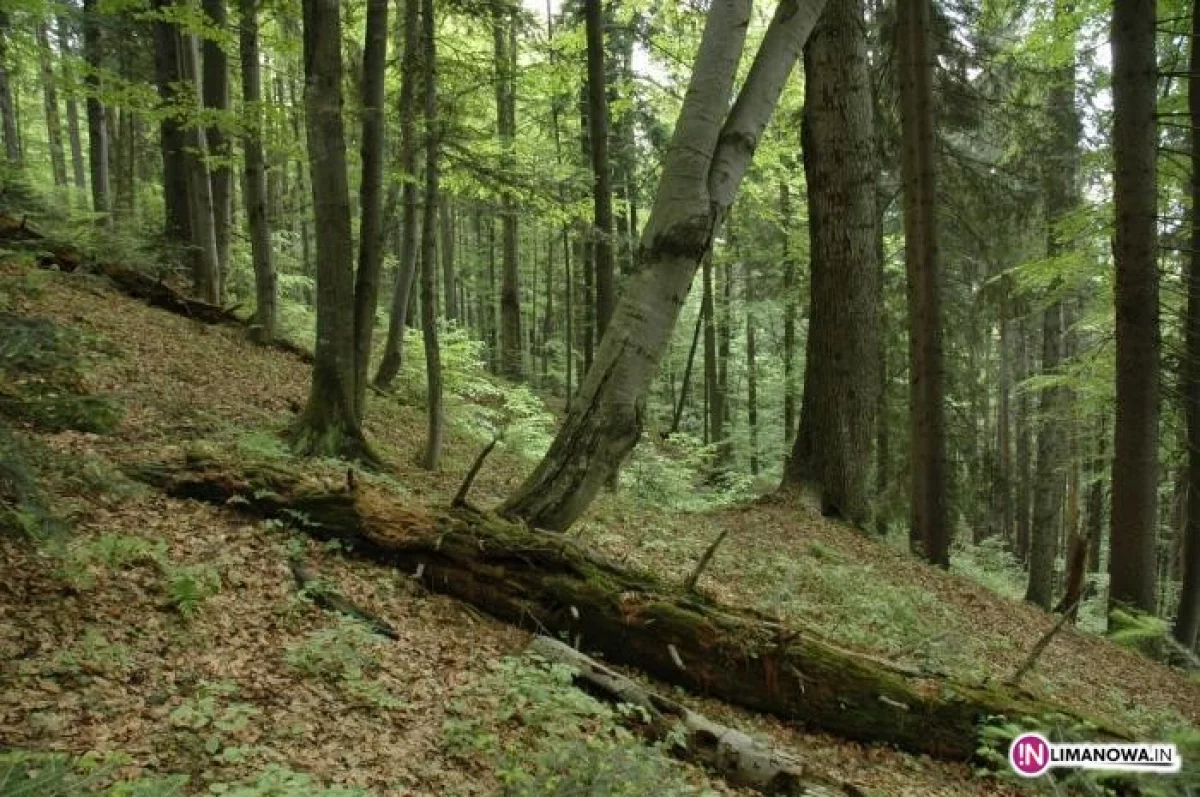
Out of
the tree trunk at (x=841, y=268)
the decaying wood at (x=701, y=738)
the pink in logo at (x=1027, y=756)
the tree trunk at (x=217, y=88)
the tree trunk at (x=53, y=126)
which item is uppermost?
the tree trunk at (x=53, y=126)

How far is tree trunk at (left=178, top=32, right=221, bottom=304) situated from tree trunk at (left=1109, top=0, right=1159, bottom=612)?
12495 millimetres

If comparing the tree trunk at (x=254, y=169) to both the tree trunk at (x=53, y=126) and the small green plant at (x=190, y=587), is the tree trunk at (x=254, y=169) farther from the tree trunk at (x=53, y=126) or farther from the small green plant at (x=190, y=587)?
the tree trunk at (x=53, y=126)

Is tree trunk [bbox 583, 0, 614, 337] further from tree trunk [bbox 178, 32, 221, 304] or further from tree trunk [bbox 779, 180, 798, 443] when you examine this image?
tree trunk [bbox 779, 180, 798, 443]

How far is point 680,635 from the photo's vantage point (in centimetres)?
533

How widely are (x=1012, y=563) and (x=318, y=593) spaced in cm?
2425

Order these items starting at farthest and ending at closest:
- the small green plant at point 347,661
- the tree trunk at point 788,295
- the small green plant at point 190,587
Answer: the tree trunk at point 788,295 → the small green plant at point 190,587 → the small green plant at point 347,661

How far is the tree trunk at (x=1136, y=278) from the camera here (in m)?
9.12

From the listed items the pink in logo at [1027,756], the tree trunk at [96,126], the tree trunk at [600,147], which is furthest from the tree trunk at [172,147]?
the pink in logo at [1027,756]

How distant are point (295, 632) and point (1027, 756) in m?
4.86

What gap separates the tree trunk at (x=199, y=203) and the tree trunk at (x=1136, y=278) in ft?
41.0

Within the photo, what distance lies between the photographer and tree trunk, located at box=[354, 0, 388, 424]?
8.80 m

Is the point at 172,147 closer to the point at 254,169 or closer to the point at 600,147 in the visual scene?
the point at 254,169

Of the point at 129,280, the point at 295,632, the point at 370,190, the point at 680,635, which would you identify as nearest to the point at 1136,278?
the point at 680,635

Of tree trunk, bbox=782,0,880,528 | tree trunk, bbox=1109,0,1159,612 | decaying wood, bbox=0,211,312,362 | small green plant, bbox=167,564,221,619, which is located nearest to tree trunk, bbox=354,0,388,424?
small green plant, bbox=167,564,221,619
